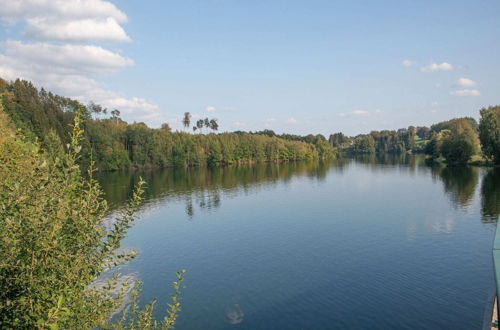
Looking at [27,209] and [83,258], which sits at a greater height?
[27,209]

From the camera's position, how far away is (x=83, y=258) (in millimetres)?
7434

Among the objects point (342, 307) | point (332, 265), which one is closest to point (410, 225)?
point (332, 265)

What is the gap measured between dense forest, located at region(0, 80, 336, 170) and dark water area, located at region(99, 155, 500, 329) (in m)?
51.1

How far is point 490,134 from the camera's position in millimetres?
99312

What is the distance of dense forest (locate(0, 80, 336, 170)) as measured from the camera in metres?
97.4

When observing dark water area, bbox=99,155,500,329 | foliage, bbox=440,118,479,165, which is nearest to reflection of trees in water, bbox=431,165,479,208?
dark water area, bbox=99,155,500,329

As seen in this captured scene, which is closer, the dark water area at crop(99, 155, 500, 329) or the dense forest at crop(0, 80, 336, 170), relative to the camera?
the dark water area at crop(99, 155, 500, 329)

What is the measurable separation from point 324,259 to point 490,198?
4023cm

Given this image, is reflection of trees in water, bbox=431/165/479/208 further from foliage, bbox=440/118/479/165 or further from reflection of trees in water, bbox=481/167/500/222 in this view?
foliage, bbox=440/118/479/165

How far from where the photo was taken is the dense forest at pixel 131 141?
319 feet

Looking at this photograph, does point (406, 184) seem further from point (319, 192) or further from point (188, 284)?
point (188, 284)

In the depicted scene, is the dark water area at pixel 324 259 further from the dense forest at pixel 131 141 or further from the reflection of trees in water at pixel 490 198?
the dense forest at pixel 131 141

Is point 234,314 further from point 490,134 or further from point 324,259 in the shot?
point 490,134

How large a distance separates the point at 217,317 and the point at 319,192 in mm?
52357
